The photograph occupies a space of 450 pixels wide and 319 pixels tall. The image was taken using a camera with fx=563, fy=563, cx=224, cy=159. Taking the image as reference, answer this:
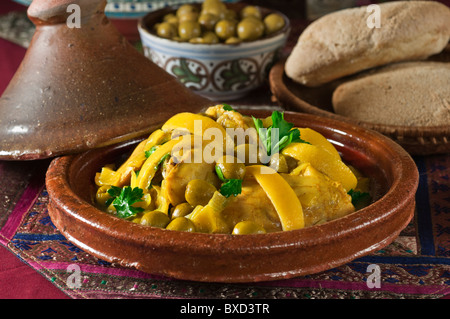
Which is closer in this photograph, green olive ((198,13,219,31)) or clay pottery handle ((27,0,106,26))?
clay pottery handle ((27,0,106,26))

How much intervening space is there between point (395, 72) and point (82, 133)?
0.77m

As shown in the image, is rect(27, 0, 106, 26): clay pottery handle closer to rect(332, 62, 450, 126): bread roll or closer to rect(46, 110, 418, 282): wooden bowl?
rect(46, 110, 418, 282): wooden bowl

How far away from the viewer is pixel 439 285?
0.83 m

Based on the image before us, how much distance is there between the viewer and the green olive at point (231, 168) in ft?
2.81

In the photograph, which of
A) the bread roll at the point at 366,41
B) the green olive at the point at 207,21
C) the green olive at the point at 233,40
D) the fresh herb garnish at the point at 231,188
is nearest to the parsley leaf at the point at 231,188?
the fresh herb garnish at the point at 231,188

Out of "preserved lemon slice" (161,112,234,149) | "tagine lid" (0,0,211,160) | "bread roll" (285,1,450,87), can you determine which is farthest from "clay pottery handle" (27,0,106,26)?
"bread roll" (285,1,450,87)

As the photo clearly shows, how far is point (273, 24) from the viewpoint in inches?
65.6

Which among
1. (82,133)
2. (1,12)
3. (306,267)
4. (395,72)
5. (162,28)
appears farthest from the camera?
(1,12)

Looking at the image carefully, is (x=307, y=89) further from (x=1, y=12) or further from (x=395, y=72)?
(x=1, y=12)

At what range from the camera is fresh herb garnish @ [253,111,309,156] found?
92 cm

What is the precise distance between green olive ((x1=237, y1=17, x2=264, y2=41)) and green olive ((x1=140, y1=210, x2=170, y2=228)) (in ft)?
2.96

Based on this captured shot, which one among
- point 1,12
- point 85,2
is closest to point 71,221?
point 85,2

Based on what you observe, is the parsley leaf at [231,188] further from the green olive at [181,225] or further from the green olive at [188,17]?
the green olive at [188,17]

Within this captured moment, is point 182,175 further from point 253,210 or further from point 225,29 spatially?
point 225,29
